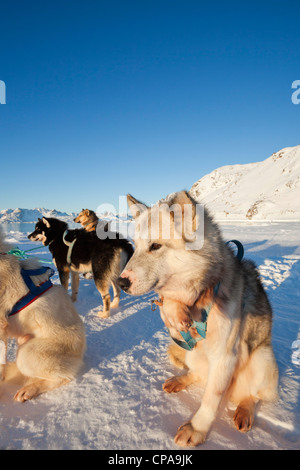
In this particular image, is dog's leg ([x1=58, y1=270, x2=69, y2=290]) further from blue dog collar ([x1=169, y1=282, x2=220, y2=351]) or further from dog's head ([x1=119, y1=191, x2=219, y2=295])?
blue dog collar ([x1=169, y1=282, x2=220, y2=351])

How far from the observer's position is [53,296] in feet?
9.05

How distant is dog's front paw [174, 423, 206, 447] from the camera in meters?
A: 1.90

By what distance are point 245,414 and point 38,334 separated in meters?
2.16

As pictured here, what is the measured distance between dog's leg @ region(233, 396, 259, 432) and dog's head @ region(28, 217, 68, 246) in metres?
5.48

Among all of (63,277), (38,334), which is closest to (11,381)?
(38,334)

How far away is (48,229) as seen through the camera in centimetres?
631

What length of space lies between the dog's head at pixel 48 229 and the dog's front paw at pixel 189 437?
5379 millimetres

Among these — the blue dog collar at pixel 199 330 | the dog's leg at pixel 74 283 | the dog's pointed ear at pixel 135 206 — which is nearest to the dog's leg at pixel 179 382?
the blue dog collar at pixel 199 330

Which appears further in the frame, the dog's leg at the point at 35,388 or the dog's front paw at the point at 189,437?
the dog's leg at the point at 35,388

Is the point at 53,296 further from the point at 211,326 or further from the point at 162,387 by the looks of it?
the point at 211,326

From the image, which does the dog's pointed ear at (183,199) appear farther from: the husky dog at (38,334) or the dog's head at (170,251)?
the husky dog at (38,334)

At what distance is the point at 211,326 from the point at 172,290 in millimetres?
431

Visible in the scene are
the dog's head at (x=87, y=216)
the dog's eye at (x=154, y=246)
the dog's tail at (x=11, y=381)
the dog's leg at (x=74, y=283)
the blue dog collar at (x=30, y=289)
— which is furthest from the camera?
the dog's head at (x=87, y=216)

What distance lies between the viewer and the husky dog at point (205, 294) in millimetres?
1910
